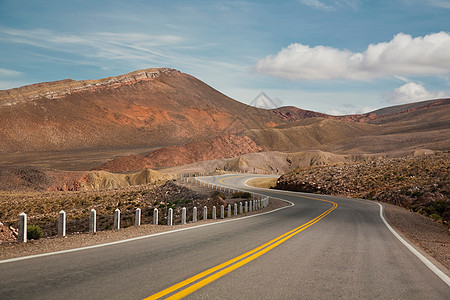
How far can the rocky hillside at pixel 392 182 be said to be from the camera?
105 ft

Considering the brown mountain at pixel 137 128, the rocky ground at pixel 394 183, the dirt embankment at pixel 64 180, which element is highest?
the brown mountain at pixel 137 128

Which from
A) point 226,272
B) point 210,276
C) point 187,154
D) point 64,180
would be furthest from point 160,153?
point 210,276

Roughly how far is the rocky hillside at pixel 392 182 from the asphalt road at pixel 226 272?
1960 centimetres

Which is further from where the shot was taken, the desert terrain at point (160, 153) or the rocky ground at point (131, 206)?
the desert terrain at point (160, 153)

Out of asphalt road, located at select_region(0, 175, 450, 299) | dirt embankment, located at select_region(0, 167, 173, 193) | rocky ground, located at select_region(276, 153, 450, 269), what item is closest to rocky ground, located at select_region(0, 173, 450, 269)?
rocky ground, located at select_region(276, 153, 450, 269)

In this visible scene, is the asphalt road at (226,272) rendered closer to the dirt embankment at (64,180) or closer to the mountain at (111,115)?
the dirt embankment at (64,180)

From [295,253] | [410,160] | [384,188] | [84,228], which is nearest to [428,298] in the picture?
[295,253]

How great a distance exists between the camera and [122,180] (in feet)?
244

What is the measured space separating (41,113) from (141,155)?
127 feet

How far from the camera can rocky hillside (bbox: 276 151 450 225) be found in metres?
32.0

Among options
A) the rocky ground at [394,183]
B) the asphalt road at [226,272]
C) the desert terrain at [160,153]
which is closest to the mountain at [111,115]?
the desert terrain at [160,153]

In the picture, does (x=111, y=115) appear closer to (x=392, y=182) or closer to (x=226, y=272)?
(x=392, y=182)

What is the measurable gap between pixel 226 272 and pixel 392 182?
41.8m

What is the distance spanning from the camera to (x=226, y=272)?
641cm
